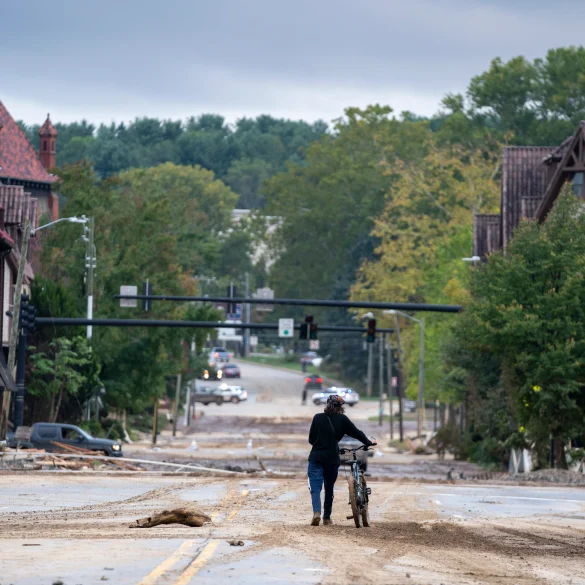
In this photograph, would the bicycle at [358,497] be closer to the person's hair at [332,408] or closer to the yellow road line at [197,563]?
the person's hair at [332,408]

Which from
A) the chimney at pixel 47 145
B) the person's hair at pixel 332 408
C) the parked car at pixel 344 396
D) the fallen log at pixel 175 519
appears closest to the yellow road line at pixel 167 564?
the fallen log at pixel 175 519

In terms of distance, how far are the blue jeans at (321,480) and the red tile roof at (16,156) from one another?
64.9 meters

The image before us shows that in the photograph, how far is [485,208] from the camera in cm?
9106

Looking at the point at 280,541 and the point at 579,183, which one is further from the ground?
the point at 579,183

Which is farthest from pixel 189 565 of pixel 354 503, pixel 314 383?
pixel 314 383

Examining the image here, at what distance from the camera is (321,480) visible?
1912 cm

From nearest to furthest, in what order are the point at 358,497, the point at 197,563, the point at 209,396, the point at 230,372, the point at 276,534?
the point at 197,563
the point at 276,534
the point at 358,497
the point at 209,396
the point at 230,372

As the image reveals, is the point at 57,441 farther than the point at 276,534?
Yes

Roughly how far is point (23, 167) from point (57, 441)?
Result: 39815 millimetres

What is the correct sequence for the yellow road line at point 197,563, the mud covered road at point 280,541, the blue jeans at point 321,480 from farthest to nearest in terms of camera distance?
the blue jeans at point 321,480 → the mud covered road at point 280,541 → the yellow road line at point 197,563

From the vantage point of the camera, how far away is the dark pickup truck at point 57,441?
4834 centimetres

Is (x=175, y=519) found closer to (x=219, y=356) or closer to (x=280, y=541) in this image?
(x=280, y=541)

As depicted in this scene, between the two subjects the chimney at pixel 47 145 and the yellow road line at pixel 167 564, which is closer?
the yellow road line at pixel 167 564

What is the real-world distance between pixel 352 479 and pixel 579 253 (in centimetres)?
2542
